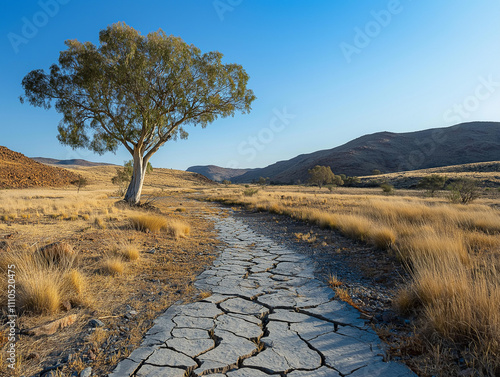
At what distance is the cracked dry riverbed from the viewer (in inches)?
93.0

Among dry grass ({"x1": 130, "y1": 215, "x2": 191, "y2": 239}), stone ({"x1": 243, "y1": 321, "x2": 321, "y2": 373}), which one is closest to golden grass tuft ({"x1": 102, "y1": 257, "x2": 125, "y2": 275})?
stone ({"x1": 243, "y1": 321, "x2": 321, "y2": 373})

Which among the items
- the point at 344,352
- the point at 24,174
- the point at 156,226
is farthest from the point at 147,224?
the point at 24,174

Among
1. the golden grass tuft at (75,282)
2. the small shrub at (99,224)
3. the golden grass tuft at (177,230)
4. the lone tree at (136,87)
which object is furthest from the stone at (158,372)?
the lone tree at (136,87)

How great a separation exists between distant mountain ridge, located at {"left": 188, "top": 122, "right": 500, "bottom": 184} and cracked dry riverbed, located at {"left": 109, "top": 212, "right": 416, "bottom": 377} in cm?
11765

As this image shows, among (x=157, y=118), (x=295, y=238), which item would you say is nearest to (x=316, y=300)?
(x=295, y=238)

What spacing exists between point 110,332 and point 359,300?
3.34 meters

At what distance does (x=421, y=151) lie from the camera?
131 m

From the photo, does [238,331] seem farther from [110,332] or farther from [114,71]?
[114,71]

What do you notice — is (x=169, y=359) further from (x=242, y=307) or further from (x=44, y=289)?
(x=44, y=289)

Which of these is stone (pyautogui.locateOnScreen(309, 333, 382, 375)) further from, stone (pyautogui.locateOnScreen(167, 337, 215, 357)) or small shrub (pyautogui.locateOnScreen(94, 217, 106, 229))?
small shrub (pyautogui.locateOnScreen(94, 217, 106, 229))

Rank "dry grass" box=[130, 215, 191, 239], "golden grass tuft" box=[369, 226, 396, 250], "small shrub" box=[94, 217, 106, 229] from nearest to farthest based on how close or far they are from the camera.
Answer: "golden grass tuft" box=[369, 226, 396, 250], "dry grass" box=[130, 215, 191, 239], "small shrub" box=[94, 217, 106, 229]

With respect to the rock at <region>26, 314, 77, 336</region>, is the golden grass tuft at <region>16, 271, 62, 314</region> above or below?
above

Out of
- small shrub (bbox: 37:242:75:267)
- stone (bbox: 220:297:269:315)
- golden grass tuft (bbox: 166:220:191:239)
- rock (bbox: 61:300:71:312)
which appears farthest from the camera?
golden grass tuft (bbox: 166:220:191:239)

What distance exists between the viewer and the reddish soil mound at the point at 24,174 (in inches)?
1942
